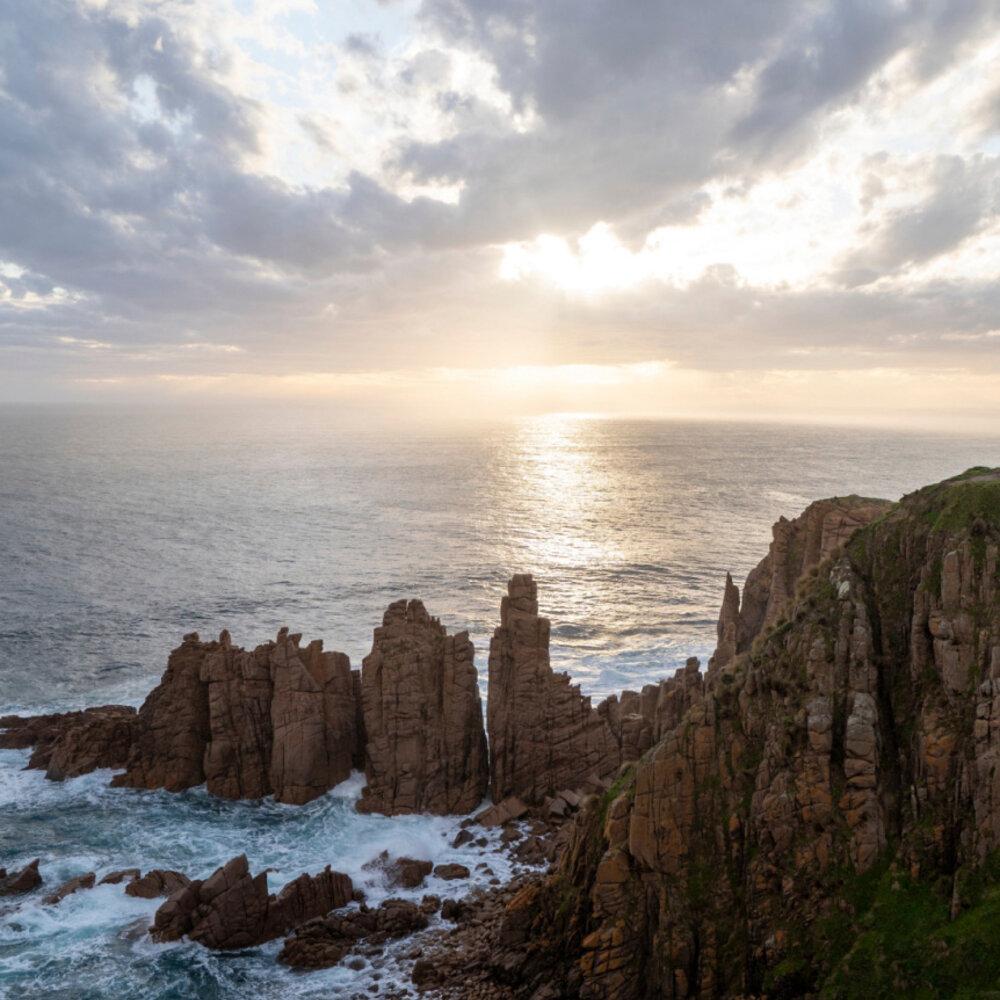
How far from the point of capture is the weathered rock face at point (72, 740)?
51.6m

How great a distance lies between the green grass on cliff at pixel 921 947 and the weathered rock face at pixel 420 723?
27.5 metres

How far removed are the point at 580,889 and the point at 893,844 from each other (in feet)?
37.5

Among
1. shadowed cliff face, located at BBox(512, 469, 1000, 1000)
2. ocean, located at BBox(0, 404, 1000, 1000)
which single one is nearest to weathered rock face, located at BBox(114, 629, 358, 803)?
ocean, located at BBox(0, 404, 1000, 1000)

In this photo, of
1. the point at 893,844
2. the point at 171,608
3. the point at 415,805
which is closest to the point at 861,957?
the point at 893,844

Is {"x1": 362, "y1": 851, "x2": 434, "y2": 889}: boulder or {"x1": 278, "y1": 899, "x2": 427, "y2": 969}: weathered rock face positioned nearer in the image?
{"x1": 278, "y1": 899, "x2": 427, "y2": 969}: weathered rock face

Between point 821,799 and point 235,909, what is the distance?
87.1 ft

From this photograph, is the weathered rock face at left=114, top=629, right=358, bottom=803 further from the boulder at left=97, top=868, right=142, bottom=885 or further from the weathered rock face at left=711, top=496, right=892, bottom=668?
the weathered rock face at left=711, top=496, right=892, bottom=668

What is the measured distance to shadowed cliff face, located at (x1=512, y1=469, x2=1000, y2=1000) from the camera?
24344mm

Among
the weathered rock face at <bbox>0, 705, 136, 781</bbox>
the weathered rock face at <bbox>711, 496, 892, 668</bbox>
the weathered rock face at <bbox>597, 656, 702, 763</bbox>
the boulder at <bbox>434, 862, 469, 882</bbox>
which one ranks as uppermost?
the weathered rock face at <bbox>711, 496, 892, 668</bbox>

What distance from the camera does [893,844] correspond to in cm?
2519

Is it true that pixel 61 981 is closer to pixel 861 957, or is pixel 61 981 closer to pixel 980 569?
pixel 861 957

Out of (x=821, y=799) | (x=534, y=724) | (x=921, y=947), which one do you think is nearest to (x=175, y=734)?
(x=534, y=724)

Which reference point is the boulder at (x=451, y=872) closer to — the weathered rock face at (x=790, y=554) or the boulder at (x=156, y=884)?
the boulder at (x=156, y=884)

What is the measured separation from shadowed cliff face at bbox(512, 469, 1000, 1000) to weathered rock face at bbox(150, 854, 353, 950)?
13.0 meters
